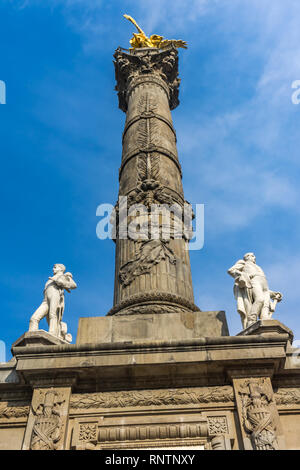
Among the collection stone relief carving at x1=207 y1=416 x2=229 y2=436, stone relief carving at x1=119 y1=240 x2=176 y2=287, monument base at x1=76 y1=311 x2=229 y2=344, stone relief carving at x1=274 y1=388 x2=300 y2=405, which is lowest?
stone relief carving at x1=207 y1=416 x2=229 y2=436

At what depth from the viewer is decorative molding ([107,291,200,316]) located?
33.9 ft

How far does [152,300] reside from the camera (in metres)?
10.3

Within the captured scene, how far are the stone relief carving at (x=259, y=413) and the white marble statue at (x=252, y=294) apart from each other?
1.42 metres

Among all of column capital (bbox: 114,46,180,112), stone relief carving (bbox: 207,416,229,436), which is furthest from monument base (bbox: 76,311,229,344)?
column capital (bbox: 114,46,180,112)

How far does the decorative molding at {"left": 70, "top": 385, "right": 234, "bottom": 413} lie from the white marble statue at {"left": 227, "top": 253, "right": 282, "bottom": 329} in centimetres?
162

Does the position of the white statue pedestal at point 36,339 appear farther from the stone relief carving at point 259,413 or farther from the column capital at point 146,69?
the column capital at point 146,69

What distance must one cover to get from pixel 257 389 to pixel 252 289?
2236mm

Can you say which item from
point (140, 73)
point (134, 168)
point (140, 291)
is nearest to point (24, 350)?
point (140, 291)

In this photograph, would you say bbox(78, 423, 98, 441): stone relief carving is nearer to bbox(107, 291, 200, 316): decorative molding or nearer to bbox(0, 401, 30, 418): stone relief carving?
bbox(0, 401, 30, 418): stone relief carving

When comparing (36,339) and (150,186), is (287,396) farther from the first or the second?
(150,186)

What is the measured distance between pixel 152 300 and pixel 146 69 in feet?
38.4

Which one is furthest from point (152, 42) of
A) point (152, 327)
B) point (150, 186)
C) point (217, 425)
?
point (217, 425)
